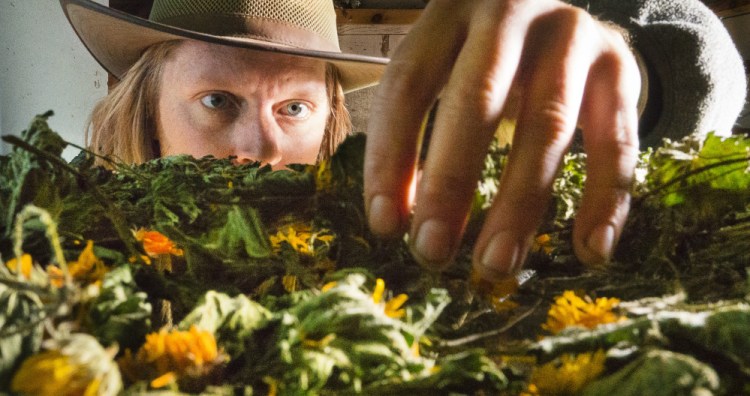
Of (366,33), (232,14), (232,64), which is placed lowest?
(232,64)

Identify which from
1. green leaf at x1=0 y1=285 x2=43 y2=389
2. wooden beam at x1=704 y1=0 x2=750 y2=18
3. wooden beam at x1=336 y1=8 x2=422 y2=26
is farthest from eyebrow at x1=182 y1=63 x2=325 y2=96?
wooden beam at x1=704 y1=0 x2=750 y2=18

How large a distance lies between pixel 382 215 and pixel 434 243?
0.03 metres

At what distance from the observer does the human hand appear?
0.26 metres

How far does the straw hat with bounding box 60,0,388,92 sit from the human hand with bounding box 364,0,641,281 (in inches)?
32.8

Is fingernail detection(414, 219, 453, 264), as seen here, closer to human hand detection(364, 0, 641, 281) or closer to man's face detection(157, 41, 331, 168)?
human hand detection(364, 0, 641, 281)

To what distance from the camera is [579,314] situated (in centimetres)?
22

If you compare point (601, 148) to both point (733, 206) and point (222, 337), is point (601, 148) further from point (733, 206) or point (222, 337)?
point (222, 337)

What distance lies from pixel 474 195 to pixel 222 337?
0.16m

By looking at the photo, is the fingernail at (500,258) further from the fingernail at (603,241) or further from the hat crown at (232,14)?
the hat crown at (232,14)

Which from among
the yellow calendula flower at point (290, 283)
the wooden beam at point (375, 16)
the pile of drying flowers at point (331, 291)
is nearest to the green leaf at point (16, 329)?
the pile of drying flowers at point (331, 291)

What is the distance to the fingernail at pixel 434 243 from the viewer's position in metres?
0.25

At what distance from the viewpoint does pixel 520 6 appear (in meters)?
0.35

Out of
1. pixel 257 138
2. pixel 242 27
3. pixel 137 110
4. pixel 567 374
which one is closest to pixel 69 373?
pixel 567 374

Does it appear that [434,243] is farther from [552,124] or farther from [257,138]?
[257,138]
